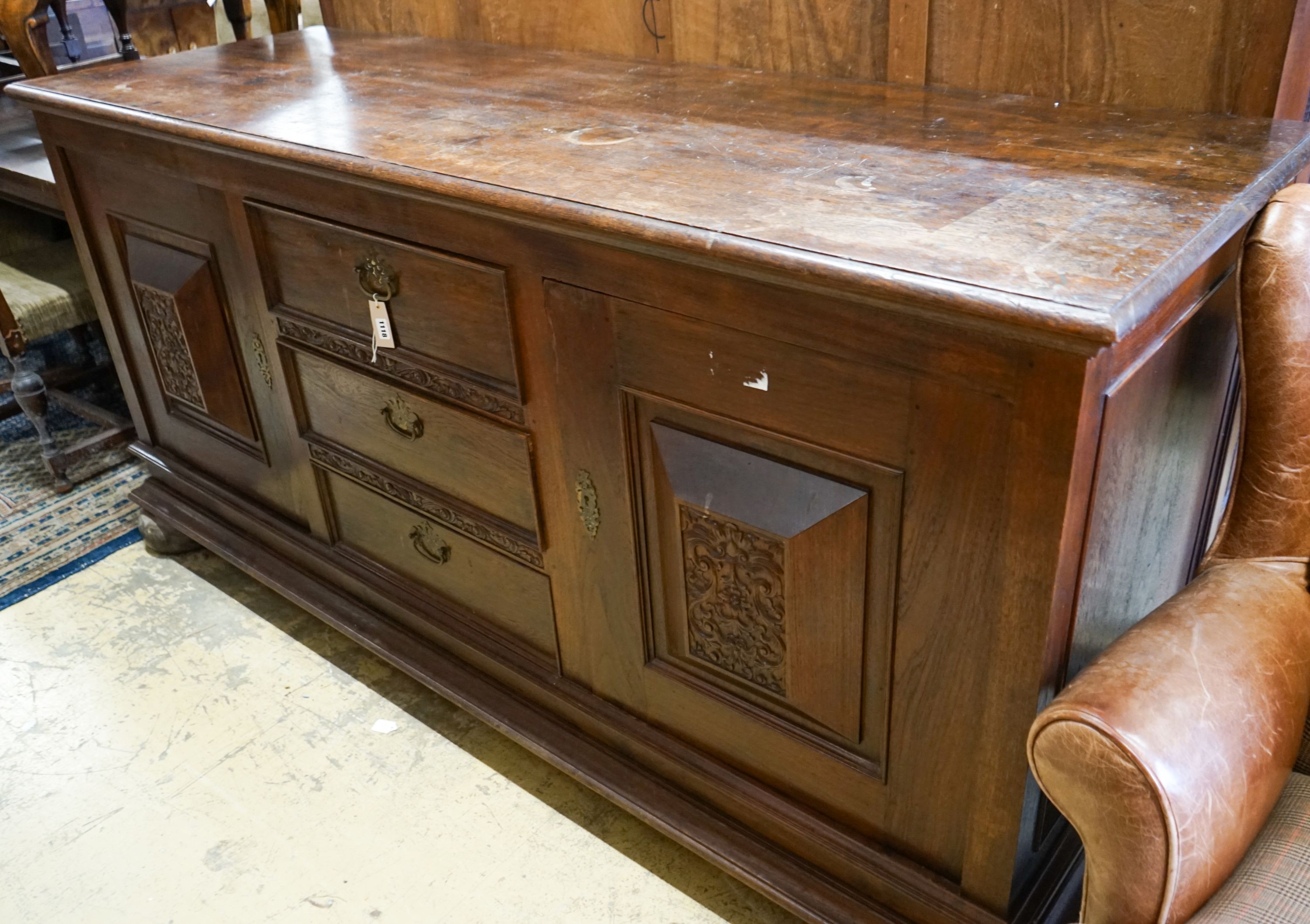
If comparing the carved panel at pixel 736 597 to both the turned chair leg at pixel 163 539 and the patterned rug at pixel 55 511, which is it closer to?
the turned chair leg at pixel 163 539

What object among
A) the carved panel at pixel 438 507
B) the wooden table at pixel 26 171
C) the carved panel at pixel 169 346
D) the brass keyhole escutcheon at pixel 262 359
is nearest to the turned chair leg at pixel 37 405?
the wooden table at pixel 26 171

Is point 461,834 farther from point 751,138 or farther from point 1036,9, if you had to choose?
point 1036,9

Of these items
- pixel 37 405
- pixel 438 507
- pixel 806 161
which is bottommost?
pixel 37 405

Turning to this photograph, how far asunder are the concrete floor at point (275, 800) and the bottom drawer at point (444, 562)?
0.77ft

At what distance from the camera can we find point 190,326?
1769 mm

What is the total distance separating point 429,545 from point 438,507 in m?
0.10

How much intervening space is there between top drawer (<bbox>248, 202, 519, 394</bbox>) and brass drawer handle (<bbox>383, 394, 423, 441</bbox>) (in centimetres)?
10

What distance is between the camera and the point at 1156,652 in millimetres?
896

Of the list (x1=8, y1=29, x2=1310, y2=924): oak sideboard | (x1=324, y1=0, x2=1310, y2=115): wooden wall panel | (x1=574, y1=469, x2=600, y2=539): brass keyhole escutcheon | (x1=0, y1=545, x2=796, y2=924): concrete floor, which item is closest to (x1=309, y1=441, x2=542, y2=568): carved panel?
(x1=8, y1=29, x2=1310, y2=924): oak sideboard

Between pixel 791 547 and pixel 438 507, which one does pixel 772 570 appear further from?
pixel 438 507

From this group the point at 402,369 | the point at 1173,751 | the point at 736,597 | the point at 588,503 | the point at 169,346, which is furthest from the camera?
the point at 169,346

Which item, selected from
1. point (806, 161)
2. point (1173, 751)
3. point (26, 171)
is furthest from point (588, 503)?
point (26, 171)

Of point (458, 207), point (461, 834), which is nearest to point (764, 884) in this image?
point (461, 834)

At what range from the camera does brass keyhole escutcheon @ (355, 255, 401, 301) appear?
4.49ft
